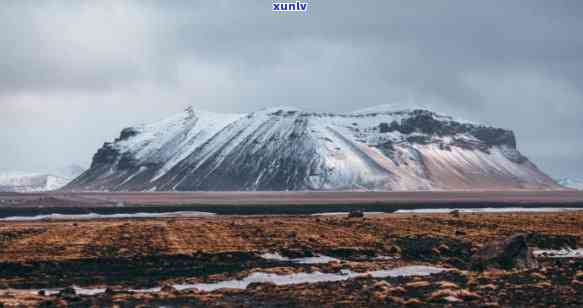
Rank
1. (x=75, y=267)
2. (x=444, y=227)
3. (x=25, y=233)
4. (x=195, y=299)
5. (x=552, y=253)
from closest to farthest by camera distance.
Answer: (x=195, y=299)
(x=75, y=267)
(x=552, y=253)
(x=25, y=233)
(x=444, y=227)

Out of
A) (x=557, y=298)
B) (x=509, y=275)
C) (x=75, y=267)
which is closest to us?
(x=557, y=298)

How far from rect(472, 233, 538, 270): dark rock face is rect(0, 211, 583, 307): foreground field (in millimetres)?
737

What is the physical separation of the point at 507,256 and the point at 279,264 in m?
18.1

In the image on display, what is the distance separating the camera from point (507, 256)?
53.7 metres

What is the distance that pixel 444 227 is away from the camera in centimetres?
9069

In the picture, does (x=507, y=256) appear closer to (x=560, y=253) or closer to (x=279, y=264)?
(x=560, y=253)

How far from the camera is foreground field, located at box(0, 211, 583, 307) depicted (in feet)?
136

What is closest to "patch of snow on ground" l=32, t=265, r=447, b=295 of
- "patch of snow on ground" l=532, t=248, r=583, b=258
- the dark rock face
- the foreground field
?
the foreground field

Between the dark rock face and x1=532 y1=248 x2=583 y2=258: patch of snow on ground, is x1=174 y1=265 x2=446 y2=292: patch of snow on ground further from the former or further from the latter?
x1=532 y1=248 x2=583 y2=258: patch of snow on ground

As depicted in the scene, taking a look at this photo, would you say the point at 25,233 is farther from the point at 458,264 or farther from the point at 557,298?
the point at 557,298

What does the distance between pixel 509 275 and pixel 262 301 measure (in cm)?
1803

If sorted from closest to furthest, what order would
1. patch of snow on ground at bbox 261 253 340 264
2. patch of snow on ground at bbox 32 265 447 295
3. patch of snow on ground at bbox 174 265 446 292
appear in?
patch of snow on ground at bbox 32 265 447 295 → patch of snow on ground at bbox 174 265 446 292 → patch of snow on ground at bbox 261 253 340 264

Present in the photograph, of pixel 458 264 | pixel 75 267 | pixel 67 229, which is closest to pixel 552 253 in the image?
pixel 458 264

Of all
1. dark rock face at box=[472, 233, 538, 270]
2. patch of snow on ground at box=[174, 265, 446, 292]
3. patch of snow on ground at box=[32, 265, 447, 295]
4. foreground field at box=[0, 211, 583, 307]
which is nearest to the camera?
foreground field at box=[0, 211, 583, 307]
